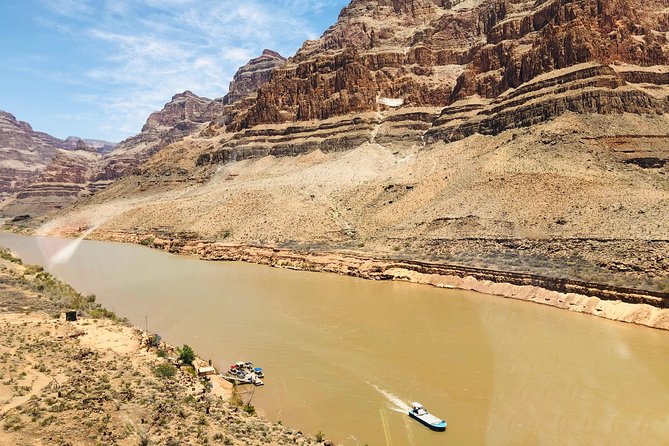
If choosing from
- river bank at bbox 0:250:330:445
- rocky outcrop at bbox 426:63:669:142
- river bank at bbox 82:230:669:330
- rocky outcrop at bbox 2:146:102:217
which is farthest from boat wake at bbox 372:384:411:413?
rocky outcrop at bbox 2:146:102:217

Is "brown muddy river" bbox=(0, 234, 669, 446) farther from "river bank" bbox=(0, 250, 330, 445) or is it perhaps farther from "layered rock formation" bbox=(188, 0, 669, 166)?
"layered rock formation" bbox=(188, 0, 669, 166)

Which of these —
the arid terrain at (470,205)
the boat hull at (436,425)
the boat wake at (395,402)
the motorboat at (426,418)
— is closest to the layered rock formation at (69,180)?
the arid terrain at (470,205)

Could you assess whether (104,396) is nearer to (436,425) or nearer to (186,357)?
(186,357)

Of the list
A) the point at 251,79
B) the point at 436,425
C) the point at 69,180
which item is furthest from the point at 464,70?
the point at 69,180

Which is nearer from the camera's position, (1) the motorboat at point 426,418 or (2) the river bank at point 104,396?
(2) the river bank at point 104,396

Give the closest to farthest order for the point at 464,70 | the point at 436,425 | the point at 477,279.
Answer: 1. the point at 436,425
2. the point at 477,279
3. the point at 464,70

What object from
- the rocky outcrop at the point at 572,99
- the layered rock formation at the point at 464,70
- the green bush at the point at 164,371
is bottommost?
the green bush at the point at 164,371

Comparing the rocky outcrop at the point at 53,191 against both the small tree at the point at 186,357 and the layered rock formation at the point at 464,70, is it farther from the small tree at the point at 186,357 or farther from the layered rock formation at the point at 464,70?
Answer: the small tree at the point at 186,357
